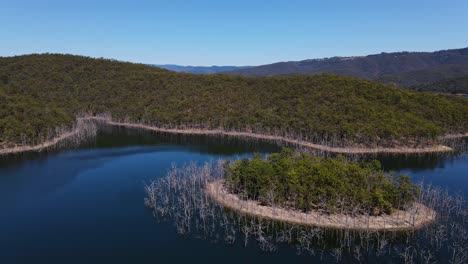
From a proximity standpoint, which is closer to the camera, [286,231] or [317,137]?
[286,231]

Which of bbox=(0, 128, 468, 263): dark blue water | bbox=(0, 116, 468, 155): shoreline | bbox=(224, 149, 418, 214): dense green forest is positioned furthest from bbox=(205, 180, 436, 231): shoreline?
bbox=(0, 116, 468, 155): shoreline

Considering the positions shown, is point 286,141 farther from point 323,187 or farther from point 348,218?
point 348,218

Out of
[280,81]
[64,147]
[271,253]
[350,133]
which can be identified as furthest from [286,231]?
[280,81]

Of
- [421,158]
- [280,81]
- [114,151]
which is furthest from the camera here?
[280,81]

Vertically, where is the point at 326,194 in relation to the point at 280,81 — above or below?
below

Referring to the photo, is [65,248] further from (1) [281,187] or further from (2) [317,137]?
(2) [317,137]

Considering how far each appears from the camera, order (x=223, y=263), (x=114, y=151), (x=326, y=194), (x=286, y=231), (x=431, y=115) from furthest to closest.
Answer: (x=431, y=115), (x=114, y=151), (x=326, y=194), (x=286, y=231), (x=223, y=263)

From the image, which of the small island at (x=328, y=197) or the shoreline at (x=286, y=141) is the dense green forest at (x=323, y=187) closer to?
the small island at (x=328, y=197)
